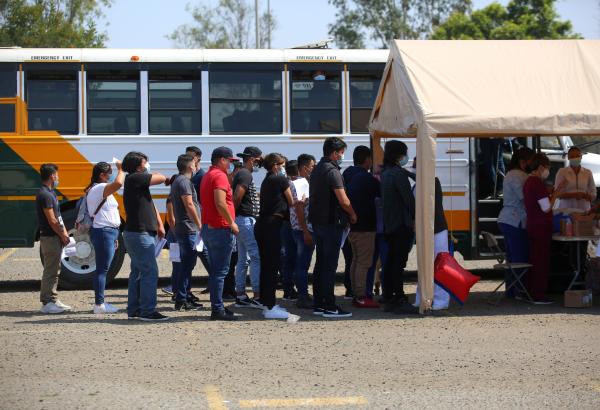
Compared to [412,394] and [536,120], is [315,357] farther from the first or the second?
[536,120]

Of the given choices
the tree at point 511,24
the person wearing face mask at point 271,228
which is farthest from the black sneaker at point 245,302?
the tree at point 511,24

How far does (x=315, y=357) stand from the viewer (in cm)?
896

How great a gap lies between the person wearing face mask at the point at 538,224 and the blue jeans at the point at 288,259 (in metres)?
2.86

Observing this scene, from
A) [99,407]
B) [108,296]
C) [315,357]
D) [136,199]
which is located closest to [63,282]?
[108,296]

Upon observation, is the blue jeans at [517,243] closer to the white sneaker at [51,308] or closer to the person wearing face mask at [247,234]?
the person wearing face mask at [247,234]

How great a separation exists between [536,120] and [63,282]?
666cm

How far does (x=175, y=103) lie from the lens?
47.4ft

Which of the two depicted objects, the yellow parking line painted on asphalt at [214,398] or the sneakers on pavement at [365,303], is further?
the sneakers on pavement at [365,303]

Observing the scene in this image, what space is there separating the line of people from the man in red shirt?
10 mm

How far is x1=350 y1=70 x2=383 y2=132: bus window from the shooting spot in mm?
14703

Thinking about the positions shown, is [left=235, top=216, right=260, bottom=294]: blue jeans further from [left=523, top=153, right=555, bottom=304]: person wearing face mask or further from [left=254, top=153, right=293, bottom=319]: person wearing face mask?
[left=523, top=153, right=555, bottom=304]: person wearing face mask

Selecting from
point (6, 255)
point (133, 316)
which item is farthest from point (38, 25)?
point (133, 316)

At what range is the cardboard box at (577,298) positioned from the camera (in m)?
11.9

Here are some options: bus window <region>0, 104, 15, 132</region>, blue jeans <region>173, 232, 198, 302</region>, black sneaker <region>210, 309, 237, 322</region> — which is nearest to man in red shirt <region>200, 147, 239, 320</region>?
black sneaker <region>210, 309, 237, 322</region>
